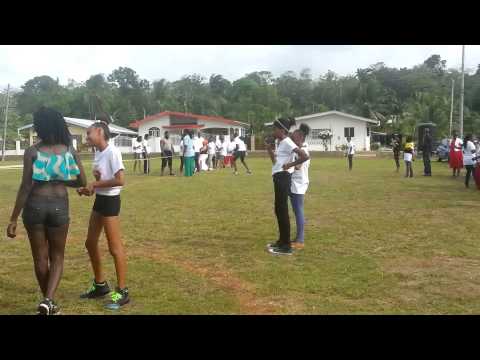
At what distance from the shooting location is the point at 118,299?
427 cm

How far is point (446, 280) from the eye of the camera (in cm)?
500

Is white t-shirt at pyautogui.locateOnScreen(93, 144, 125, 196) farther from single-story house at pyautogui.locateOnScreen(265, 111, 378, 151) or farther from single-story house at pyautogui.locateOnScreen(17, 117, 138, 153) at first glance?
single-story house at pyautogui.locateOnScreen(265, 111, 378, 151)

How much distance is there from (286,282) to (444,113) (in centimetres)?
4427

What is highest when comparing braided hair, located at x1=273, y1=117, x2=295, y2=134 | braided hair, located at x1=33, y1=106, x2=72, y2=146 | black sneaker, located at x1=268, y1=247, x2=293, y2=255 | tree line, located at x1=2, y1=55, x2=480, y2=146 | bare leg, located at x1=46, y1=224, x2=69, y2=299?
tree line, located at x1=2, y1=55, x2=480, y2=146

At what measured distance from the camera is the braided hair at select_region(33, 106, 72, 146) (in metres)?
3.91

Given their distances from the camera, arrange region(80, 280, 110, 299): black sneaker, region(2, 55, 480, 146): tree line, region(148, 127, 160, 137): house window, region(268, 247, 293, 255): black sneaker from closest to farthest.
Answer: region(80, 280, 110, 299): black sneaker
region(268, 247, 293, 255): black sneaker
region(148, 127, 160, 137): house window
region(2, 55, 480, 146): tree line

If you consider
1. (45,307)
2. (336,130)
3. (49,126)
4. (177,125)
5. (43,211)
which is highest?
(177,125)

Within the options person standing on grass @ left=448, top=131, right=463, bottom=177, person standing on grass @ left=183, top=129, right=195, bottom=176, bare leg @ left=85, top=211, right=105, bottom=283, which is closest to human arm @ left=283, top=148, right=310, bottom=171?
bare leg @ left=85, top=211, right=105, bottom=283

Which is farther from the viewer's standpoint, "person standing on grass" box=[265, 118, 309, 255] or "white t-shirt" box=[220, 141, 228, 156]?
"white t-shirt" box=[220, 141, 228, 156]

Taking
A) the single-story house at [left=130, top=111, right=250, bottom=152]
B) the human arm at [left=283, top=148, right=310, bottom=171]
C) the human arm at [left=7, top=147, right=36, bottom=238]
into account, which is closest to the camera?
the human arm at [left=7, top=147, right=36, bottom=238]

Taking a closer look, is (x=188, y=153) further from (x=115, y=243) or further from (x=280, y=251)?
(x=115, y=243)

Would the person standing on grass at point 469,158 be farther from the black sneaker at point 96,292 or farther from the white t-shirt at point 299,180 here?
the black sneaker at point 96,292

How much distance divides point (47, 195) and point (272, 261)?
9.54 ft

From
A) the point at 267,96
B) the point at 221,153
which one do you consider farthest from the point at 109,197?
the point at 267,96
